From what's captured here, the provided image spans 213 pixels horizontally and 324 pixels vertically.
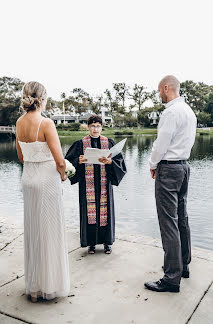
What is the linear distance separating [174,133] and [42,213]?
5.04ft

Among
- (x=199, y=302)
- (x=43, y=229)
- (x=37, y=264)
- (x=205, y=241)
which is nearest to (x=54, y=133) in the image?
(x=43, y=229)

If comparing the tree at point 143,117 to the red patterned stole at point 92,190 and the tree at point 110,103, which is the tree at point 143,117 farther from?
the red patterned stole at point 92,190

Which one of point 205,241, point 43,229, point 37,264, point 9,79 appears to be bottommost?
point 205,241

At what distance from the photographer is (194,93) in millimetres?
87500

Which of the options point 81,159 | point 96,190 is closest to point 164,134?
point 81,159

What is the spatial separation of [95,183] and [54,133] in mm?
1700

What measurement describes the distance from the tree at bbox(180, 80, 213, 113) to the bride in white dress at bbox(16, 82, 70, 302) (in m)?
89.1

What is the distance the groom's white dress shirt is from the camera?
326 cm

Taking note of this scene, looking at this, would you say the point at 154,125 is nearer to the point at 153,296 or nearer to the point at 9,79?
the point at 9,79

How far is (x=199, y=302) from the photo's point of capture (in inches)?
121

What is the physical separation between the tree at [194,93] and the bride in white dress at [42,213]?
89.1 meters

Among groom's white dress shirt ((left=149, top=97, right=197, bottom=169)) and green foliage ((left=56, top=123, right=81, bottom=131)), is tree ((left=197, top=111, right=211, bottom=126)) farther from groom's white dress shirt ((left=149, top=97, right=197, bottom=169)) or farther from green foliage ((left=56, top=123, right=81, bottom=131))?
groom's white dress shirt ((left=149, top=97, right=197, bottom=169))

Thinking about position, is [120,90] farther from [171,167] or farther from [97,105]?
[171,167]

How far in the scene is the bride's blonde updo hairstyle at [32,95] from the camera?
2.96m
